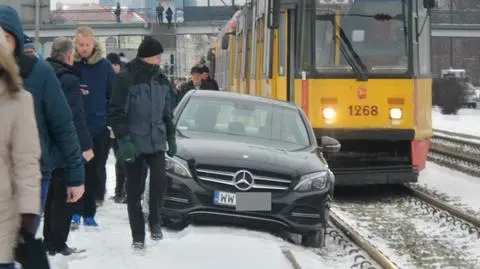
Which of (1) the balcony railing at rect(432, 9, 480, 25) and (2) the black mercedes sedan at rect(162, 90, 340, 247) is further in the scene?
(1) the balcony railing at rect(432, 9, 480, 25)

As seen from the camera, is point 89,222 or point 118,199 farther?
point 118,199

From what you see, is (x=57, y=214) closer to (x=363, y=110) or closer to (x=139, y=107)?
(x=139, y=107)

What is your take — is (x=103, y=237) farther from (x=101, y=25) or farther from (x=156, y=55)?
(x=101, y=25)

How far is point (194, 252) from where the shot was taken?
23.9ft

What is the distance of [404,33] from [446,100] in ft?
124

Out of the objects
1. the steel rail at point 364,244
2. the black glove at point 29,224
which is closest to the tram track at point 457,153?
the steel rail at point 364,244

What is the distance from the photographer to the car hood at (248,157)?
8.32 meters

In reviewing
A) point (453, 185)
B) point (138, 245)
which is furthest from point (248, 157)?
point (453, 185)

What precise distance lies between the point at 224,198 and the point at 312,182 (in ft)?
2.76

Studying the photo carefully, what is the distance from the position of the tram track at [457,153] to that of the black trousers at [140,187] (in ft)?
33.9

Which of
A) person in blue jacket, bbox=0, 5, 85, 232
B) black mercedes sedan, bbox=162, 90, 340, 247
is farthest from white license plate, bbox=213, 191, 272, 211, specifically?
person in blue jacket, bbox=0, 5, 85, 232

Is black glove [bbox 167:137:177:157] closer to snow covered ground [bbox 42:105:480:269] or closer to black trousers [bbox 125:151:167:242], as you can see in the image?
black trousers [bbox 125:151:167:242]

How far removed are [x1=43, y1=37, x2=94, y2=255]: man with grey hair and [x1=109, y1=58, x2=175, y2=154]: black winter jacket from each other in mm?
371

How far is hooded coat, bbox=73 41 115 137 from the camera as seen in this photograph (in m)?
8.24
